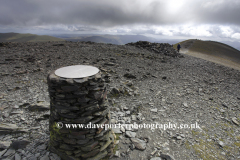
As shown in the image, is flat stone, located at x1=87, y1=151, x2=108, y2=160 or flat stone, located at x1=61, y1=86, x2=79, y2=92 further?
flat stone, located at x1=87, y1=151, x2=108, y2=160

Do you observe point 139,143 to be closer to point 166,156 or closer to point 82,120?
point 166,156

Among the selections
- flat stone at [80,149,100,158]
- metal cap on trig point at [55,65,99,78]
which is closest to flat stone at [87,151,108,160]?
flat stone at [80,149,100,158]

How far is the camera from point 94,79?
5348 mm

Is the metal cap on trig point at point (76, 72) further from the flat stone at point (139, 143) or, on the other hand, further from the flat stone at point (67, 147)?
the flat stone at point (139, 143)

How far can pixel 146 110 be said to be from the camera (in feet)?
36.0

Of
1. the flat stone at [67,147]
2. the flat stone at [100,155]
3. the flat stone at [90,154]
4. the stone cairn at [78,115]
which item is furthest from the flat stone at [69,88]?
the flat stone at [100,155]

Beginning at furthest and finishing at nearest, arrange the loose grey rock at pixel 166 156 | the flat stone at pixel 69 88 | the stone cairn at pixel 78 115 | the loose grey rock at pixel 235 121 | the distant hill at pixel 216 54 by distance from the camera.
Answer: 1. the distant hill at pixel 216 54
2. the loose grey rock at pixel 235 121
3. the loose grey rock at pixel 166 156
4. the stone cairn at pixel 78 115
5. the flat stone at pixel 69 88

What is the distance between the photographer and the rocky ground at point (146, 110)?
23.2ft

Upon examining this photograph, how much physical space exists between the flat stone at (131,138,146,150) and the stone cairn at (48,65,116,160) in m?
2.02

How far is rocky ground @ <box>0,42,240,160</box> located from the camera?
7.08 metres

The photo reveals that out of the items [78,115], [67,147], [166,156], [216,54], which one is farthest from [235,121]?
[216,54]

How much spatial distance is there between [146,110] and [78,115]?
716 cm

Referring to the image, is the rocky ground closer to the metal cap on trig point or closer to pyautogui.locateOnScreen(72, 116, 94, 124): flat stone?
pyautogui.locateOnScreen(72, 116, 94, 124): flat stone

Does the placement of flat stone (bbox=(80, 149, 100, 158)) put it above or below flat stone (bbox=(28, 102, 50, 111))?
below
